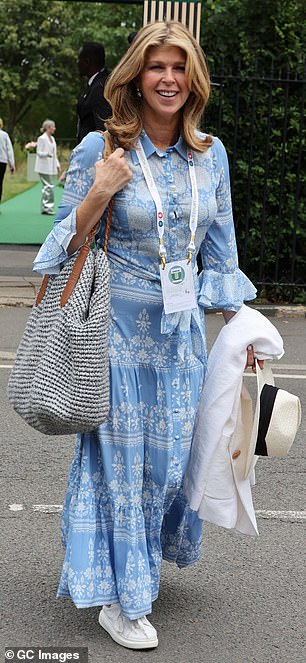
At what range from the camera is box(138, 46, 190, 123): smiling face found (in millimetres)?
3570

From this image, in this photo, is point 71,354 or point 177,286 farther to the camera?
point 177,286

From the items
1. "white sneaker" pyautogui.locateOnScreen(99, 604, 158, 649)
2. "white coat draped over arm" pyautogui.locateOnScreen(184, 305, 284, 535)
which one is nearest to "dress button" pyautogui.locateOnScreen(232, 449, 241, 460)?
"white coat draped over arm" pyautogui.locateOnScreen(184, 305, 284, 535)

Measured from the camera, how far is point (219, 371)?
3.83m

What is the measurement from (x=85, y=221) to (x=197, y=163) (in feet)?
1.47

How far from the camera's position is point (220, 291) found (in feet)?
12.9

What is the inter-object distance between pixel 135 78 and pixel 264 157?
7859mm

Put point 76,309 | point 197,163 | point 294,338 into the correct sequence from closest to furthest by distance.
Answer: point 76,309 → point 197,163 → point 294,338

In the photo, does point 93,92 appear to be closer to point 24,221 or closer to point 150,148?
point 150,148

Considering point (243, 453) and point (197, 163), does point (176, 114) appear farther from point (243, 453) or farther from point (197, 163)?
point (243, 453)

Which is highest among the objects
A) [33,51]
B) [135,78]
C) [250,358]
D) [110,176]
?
[135,78]

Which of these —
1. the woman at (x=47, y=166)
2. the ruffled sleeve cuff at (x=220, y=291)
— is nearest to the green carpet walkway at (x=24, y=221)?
the woman at (x=47, y=166)

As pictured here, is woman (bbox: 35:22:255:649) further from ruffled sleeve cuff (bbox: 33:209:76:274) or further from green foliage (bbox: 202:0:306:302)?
green foliage (bbox: 202:0:306:302)

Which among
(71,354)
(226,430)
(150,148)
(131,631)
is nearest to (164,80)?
(150,148)

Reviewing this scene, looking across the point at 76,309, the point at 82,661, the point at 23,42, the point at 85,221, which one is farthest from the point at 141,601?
the point at 23,42
